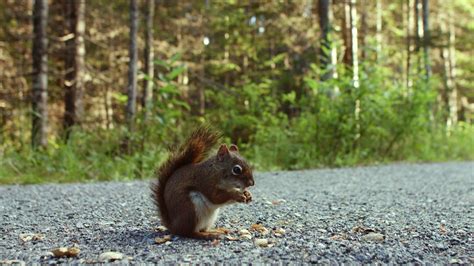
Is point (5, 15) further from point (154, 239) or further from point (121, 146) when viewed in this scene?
point (154, 239)

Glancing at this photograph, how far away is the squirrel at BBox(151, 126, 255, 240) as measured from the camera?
2615 millimetres

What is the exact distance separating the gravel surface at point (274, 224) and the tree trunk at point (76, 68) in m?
4.60

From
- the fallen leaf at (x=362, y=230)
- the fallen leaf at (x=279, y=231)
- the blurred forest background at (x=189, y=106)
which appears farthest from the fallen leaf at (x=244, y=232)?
the blurred forest background at (x=189, y=106)

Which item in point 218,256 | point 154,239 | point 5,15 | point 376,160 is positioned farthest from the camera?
point 5,15

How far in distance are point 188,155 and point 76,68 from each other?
7391 mm

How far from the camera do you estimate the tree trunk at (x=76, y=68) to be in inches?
373

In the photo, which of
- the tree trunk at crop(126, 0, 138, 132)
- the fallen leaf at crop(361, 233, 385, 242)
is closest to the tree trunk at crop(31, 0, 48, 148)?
the tree trunk at crop(126, 0, 138, 132)

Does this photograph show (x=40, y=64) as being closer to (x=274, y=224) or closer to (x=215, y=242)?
(x=274, y=224)

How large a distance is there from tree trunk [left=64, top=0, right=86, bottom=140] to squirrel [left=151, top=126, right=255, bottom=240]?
22.8ft

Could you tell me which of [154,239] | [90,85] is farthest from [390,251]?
[90,85]

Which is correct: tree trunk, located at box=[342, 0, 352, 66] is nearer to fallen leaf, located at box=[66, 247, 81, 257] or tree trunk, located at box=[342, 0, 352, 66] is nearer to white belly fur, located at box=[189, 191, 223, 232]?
white belly fur, located at box=[189, 191, 223, 232]

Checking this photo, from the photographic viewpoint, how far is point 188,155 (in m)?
2.88

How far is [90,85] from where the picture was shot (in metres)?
14.1

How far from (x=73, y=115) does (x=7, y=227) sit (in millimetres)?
6764
